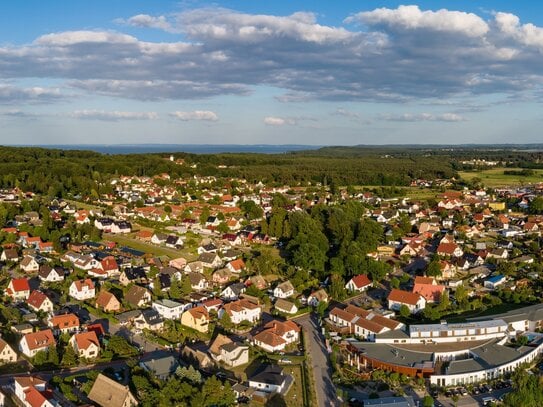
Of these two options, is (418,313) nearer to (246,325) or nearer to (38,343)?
(246,325)

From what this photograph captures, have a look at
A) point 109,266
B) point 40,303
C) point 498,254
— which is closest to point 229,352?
point 40,303

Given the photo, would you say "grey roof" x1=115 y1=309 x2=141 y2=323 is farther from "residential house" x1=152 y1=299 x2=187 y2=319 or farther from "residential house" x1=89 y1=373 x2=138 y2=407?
"residential house" x1=89 y1=373 x2=138 y2=407

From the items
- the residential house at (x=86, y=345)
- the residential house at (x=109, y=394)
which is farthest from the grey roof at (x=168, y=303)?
the residential house at (x=109, y=394)

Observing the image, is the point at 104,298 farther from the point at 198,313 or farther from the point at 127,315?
the point at 198,313

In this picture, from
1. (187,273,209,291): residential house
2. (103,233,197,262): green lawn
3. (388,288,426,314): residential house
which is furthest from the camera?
(103,233,197,262): green lawn

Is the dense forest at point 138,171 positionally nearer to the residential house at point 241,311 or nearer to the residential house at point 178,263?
the residential house at point 178,263

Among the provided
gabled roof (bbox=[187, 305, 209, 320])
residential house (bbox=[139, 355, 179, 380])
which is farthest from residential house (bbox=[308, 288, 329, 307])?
residential house (bbox=[139, 355, 179, 380])
